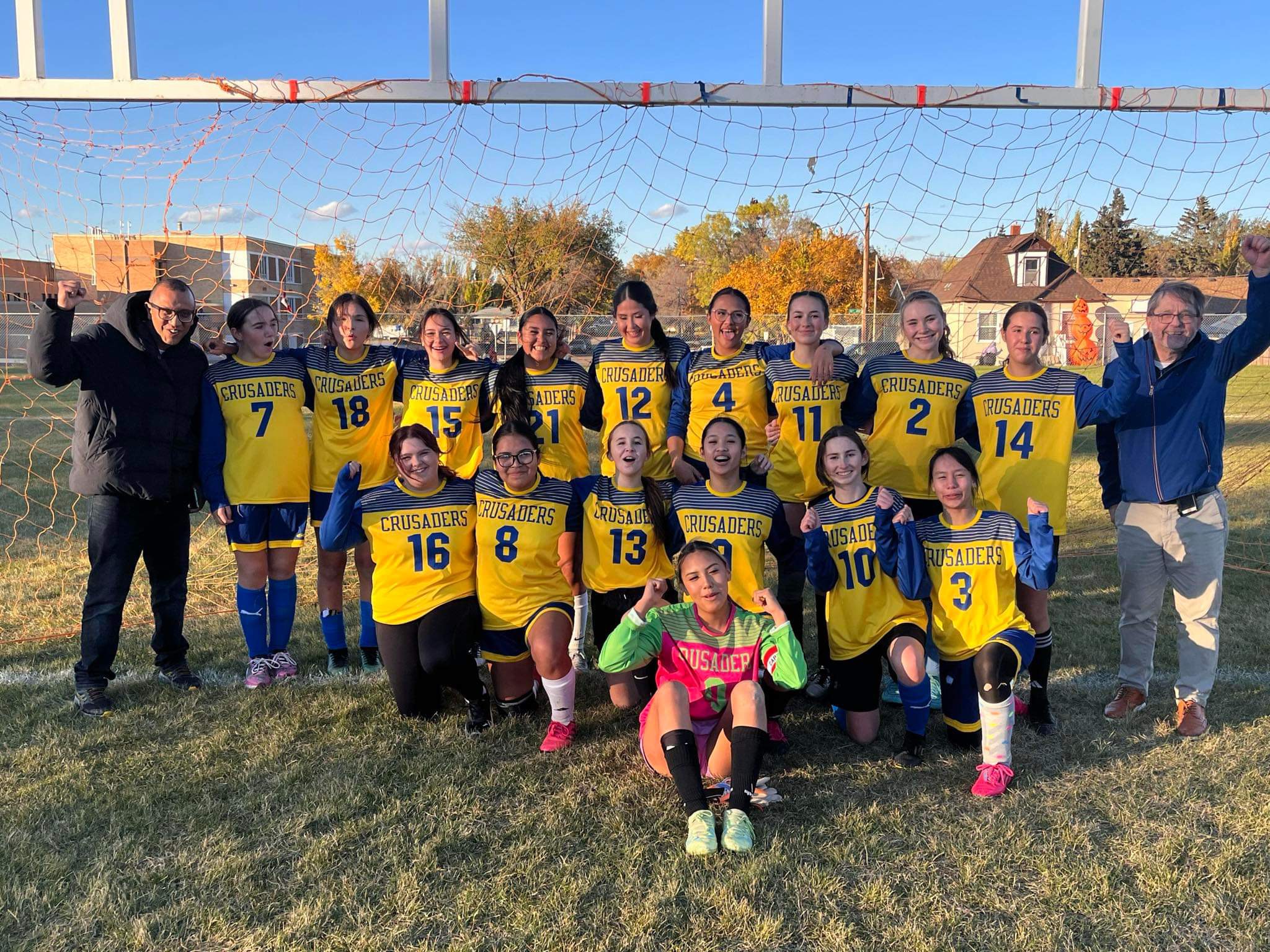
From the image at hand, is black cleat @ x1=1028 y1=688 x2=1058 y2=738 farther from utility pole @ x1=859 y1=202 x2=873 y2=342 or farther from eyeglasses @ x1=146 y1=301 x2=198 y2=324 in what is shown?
eyeglasses @ x1=146 y1=301 x2=198 y2=324

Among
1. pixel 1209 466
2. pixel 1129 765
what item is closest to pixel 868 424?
pixel 1209 466

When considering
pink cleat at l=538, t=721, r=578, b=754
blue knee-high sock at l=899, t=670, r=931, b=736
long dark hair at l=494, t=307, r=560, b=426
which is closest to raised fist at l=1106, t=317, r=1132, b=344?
blue knee-high sock at l=899, t=670, r=931, b=736

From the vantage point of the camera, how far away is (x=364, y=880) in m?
2.44

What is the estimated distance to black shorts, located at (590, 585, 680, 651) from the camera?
3561 mm

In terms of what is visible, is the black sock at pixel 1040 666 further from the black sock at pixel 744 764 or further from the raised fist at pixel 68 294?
the raised fist at pixel 68 294

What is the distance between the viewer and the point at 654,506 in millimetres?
3518

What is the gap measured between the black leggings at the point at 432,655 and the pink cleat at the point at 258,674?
77 centimetres

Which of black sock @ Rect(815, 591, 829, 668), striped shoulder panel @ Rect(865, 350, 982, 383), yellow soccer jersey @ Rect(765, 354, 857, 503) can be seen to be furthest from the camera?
yellow soccer jersey @ Rect(765, 354, 857, 503)

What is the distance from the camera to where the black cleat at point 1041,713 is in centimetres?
342

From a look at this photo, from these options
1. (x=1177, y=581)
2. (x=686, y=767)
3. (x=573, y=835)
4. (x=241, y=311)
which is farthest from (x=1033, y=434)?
(x=241, y=311)

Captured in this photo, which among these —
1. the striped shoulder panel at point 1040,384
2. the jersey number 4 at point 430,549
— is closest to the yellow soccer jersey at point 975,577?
the striped shoulder panel at point 1040,384

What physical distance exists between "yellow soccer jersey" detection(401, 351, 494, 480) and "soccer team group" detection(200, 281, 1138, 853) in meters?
0.01

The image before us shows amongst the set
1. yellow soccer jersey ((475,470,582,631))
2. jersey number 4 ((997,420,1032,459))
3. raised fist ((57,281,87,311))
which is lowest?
yellow soccer jersey ((475,470,582,631))

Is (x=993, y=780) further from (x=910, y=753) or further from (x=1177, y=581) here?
(x=1177, y=581)
